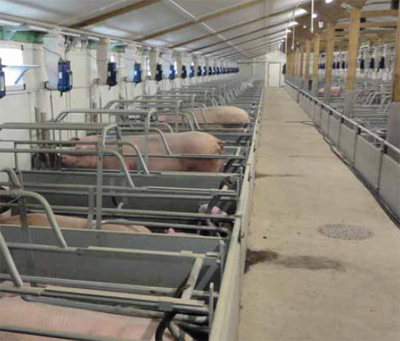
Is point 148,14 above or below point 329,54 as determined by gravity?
above

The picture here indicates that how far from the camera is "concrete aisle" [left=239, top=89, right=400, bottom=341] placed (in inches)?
135

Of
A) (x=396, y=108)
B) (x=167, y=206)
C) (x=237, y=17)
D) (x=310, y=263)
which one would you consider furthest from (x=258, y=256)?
(x=237, y=17)

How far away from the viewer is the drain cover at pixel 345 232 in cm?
514

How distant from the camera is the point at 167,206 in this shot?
456cm

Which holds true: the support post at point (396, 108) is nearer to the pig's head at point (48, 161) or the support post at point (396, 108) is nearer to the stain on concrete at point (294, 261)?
the stain on concrete at point (294, 261)

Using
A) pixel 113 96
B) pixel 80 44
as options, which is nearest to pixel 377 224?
pixel 80 44

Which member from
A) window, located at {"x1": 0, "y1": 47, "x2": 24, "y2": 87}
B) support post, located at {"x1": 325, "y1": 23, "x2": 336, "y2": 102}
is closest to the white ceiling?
window, located at {"x1": 0, "y1": 47, "x2": 24, "y2": 87}

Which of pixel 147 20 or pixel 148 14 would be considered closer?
pixel 148 14

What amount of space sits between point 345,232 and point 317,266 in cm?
105

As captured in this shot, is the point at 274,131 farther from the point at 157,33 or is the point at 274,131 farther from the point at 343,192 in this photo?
the point at 343,192

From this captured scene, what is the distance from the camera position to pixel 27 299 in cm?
237

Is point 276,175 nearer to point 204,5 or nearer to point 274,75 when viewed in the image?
point 204,5

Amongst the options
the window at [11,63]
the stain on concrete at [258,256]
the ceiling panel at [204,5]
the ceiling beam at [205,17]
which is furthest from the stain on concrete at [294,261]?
the ceiling beam at [205,17]

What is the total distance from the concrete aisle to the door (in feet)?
108
